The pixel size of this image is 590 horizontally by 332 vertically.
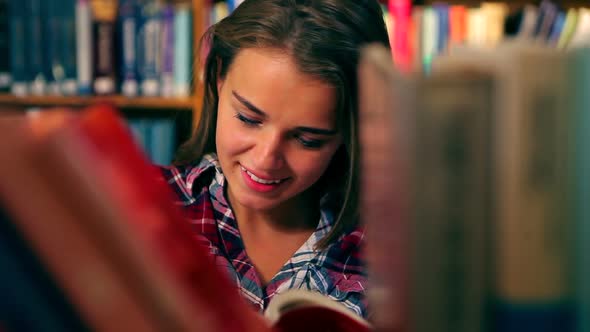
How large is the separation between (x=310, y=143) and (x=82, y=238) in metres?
0.68

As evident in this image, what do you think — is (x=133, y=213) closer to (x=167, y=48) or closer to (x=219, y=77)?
(x=219, y=77)

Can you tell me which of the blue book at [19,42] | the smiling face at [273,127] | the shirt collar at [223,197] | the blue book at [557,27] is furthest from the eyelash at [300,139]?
the blue book at [19,42]

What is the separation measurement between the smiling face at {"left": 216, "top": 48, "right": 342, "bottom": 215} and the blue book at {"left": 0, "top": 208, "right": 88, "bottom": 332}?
0.63m

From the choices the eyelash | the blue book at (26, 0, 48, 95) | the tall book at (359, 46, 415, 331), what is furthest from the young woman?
the blue book at (26, 0, 48, 95)

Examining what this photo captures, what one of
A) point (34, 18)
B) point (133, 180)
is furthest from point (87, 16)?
point (133, 180)

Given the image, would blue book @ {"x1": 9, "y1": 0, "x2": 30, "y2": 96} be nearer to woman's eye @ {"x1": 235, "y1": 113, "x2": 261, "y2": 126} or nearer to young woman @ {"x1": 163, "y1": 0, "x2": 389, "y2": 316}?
young woman @ {"x1": 163, "y1": 0, "x2": 389, "y2": 316}

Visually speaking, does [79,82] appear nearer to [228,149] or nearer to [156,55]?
[156,55]

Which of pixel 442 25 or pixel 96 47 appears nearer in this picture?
pixel 442 25

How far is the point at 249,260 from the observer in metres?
1.14

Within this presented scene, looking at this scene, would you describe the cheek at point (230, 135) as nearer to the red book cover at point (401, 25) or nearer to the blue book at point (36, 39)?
the red book cover at point (401, 25)

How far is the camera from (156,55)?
2.15 m

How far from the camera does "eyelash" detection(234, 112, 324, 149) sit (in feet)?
3.19

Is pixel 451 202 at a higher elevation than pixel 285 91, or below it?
higher

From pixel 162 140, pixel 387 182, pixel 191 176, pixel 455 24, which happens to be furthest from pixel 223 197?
pixel 455 24
